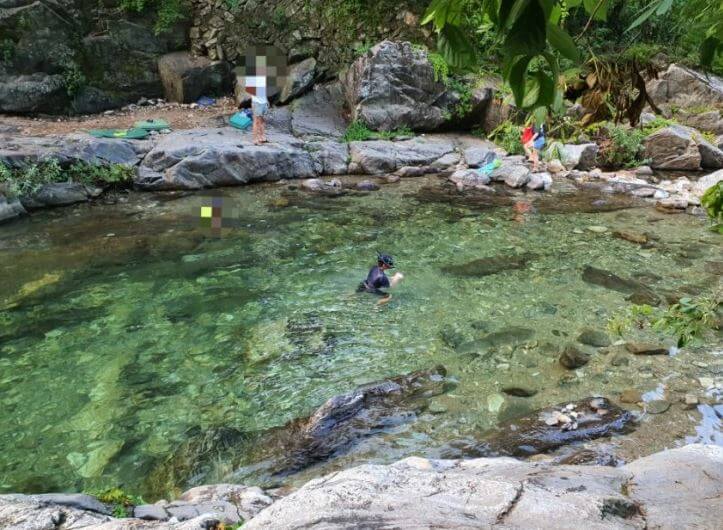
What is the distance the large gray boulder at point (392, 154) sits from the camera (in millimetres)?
11672

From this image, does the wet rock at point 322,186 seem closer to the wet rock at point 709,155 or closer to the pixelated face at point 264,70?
the pixelated face at point 264,70

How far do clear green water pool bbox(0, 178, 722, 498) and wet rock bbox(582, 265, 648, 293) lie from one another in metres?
0.17

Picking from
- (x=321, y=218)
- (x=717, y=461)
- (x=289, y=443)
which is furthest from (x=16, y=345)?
(x=717, y=461)

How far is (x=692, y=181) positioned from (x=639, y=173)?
977mm

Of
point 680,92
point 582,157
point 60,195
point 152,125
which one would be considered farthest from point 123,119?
point 680,92

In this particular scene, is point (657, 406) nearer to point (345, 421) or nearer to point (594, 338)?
point (594, 338)

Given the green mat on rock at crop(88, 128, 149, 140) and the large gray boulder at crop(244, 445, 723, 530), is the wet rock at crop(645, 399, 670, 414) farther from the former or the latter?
the green mat on rock at crop(88, 128, 149, 140)

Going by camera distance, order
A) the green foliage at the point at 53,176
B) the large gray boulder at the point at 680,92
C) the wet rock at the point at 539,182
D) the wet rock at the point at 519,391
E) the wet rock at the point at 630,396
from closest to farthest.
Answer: the wet rock at the point at 630,396 < the wet rock at the point at 519,391 < the green foliage at the point at 53,176 < the wet rock at the point at 539,182 < the large gray boulder at the point at 680,92

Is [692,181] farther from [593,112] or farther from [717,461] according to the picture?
[717,461]

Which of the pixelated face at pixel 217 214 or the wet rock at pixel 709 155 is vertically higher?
the wet rock at pixel 709 155

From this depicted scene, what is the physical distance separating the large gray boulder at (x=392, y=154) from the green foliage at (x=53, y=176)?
14.8ft

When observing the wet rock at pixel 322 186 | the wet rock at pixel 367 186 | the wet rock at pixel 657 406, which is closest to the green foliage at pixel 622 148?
the wet rock at pixel 367 186

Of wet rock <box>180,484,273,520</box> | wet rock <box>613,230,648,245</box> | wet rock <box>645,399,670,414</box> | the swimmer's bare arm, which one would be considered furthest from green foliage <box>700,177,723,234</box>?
wet rock <box>613,230,648,245</box>

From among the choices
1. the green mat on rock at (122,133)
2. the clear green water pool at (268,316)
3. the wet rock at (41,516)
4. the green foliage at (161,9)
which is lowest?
the clear green water pool at (268,316)
